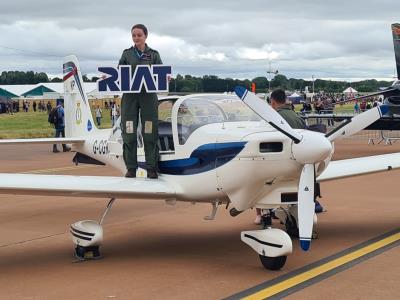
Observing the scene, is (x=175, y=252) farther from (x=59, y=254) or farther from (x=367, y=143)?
(x=367, y=143)

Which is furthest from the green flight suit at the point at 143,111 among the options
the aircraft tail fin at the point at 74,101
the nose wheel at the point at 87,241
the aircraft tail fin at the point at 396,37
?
the aircraft tail fin at the point at 396,37

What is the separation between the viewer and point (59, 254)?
291 inches

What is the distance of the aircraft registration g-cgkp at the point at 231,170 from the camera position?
20.4 feet

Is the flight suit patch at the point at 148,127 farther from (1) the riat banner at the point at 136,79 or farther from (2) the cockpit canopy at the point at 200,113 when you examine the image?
(1) the riat banner at the point at 136,79

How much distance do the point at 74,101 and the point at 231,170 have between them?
555cm

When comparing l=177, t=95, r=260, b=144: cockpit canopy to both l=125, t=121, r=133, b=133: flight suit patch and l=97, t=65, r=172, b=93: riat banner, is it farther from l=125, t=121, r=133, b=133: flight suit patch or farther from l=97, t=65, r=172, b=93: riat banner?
l=125, t=121, r=133, b=133: flight suit patch

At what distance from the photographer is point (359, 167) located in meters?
8.65

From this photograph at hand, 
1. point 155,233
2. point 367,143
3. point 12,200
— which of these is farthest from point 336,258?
point 367,143

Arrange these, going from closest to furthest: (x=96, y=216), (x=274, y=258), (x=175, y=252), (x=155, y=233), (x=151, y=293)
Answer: (x=151, y=293) → (x=274, y=258) → (x=175, y=252) → (x=155, y=233) → (x=96, y=216)

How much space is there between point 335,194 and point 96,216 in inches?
177

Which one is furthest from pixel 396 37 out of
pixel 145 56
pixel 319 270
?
pixel 319 270

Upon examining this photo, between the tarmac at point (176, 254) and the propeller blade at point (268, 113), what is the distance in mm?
1354

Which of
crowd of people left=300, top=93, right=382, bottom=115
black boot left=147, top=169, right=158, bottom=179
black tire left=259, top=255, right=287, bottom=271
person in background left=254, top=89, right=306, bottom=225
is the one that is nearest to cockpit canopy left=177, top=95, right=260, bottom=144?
person in background left=254, top=89, right=306, bottom=225

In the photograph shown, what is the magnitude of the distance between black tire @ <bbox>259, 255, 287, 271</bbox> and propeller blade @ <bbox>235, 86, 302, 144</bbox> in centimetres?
114
